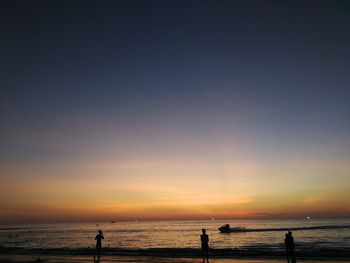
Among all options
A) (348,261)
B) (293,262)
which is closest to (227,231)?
(348,261)

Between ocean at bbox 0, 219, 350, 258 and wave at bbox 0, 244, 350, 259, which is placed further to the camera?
ocean at bbox 0, 219, 350, 258

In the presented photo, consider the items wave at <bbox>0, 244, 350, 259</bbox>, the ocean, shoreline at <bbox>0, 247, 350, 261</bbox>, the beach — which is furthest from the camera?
the ocean

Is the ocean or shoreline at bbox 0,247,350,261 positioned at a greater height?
shoreline at bbox 0,247,350,261

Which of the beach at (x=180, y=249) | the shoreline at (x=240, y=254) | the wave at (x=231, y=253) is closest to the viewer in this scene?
the beach at (x=180, y=249)

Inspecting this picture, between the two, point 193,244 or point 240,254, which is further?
point 193,244

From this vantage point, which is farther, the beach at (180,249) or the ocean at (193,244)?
the ocean at (193,244)

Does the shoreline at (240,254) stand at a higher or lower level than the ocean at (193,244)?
higher

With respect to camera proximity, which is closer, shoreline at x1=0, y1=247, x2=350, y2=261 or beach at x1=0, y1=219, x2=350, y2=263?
beach at x1=0, y1=219, x2=350, y2=263

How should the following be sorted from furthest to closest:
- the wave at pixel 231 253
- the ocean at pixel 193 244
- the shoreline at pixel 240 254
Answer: the ocean at pixel 193 244, the wave at pixel 231 253, the shoreline at pixel 240 254

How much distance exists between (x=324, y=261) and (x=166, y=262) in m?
11.6

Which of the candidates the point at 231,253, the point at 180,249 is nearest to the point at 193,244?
the point at 180,249

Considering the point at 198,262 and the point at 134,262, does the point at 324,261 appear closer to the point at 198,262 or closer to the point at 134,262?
the point at 198,262

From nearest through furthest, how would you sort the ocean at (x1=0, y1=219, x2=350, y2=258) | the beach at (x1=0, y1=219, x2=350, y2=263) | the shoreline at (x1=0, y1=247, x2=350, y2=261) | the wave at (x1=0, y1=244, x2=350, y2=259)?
the beach at (x1=0, y1=219, x2=350, y2=263), the shoreline at (x1=0, y1=247, x2=350, y2=261), the wave at (x1=0, y1=244, x2=350, y2=259), the ocean at (x1=0, y1=219, x2=350, y2=258)

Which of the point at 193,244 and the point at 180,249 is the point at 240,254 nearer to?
the point at 180,249
